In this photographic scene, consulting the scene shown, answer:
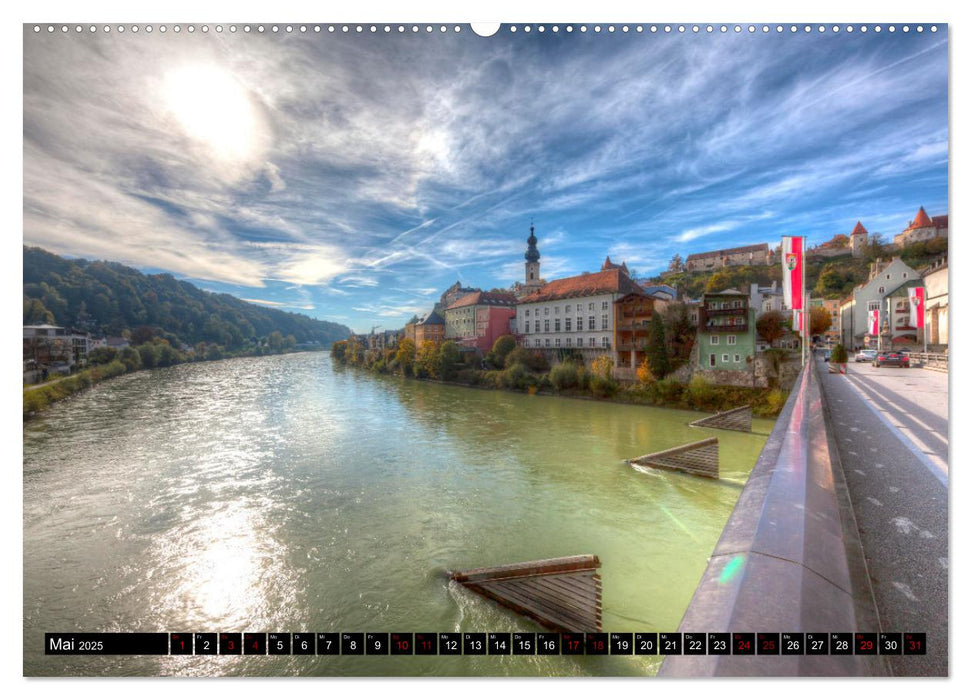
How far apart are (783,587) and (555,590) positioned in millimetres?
2228

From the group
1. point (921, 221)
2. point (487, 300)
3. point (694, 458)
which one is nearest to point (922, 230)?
point (921, 221)

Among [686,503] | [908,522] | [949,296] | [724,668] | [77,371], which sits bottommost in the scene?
[686,503]

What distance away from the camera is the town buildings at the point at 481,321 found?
17.5 metres

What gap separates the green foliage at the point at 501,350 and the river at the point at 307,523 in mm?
7405

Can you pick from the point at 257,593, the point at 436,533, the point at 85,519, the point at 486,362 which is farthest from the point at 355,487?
the point at 486,362

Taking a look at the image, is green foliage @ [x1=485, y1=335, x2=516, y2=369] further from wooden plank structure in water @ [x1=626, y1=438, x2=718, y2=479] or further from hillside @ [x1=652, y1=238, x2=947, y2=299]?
wooden plank structure in water @ [x1=626, y1=438, x2=718, y2=479]

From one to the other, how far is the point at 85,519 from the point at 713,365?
14.4m

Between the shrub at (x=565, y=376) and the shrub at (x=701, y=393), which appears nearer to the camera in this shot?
the shrub at (x=701, y=393)

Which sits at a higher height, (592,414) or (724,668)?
(724,668)

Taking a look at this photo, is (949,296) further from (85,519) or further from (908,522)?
(85,519)

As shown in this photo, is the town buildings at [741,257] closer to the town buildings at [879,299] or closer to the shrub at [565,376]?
the town buildings at [879,299]

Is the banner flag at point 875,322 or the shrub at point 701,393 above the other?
the banner flag at point 875,322

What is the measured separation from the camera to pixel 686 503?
5.31 metres

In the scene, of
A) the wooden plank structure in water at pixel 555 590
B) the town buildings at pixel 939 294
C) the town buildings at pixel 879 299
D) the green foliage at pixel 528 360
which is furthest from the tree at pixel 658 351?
the wooden plank structure in water at pixel 555 590
